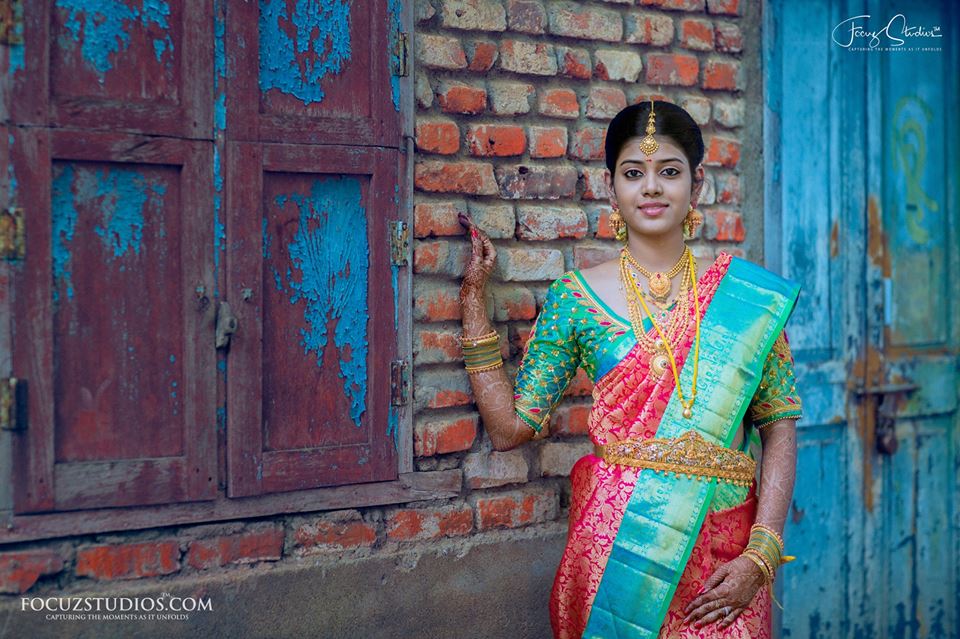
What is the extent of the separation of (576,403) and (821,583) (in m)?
1.32

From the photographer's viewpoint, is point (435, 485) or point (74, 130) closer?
point (74, 130)

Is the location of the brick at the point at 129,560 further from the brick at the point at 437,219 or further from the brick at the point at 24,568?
the brick at the point at 437,219

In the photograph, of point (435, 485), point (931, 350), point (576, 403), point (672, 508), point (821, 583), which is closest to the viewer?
point (672, 508)

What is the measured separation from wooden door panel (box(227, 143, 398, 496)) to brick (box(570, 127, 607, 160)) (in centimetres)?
62

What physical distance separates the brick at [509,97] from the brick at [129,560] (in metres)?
1.53

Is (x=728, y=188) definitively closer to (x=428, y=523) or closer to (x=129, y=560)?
(x=428, y=523)

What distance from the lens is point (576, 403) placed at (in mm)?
2891

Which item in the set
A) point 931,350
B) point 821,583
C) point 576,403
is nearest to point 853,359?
point 931,350

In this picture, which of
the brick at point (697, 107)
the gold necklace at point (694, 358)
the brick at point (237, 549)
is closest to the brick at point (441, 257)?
the gold necklace at point (694, 358)

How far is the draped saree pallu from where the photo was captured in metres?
2.17

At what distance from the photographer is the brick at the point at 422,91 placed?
2621 millimetres

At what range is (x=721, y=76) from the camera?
312 cm

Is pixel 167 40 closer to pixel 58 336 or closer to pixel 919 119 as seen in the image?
pixel 58 336

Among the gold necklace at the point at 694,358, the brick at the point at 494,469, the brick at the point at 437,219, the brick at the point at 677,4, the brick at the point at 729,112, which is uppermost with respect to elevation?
the brick at the point at 677,4
